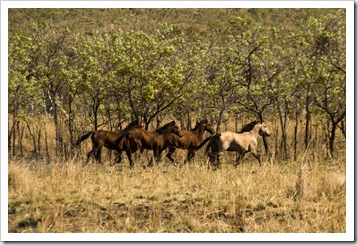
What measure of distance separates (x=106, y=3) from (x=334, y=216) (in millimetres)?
6118

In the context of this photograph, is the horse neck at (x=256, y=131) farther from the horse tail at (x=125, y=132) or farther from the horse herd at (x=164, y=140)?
the horse tail at (x=125, y=132)

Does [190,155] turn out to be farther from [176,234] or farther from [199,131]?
[176,234]

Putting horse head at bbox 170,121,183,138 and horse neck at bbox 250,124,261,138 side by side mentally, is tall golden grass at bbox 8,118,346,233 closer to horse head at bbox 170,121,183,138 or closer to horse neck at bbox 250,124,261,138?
horse neck at bbox 250,124,261,138

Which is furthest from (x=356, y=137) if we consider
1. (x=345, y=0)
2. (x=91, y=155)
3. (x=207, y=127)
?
(x=91, y=155)

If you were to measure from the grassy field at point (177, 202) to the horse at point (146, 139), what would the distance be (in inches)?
115

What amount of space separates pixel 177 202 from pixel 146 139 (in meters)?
5.13

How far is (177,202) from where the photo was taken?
1173 cm

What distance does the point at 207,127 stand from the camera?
57.5ft

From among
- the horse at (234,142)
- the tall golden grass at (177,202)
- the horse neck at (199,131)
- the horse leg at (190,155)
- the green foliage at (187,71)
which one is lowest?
the tall golden grass at (177,202)

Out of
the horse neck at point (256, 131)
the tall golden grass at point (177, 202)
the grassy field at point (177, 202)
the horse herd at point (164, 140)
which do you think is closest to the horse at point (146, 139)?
the horse herd at point (164, 140)

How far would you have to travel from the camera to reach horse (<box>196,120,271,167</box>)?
1602 centimetres

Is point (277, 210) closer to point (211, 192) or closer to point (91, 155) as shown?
point (211, 192)

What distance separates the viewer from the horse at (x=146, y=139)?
16562mm

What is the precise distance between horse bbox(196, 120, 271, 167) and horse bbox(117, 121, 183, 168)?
3.68 feet
